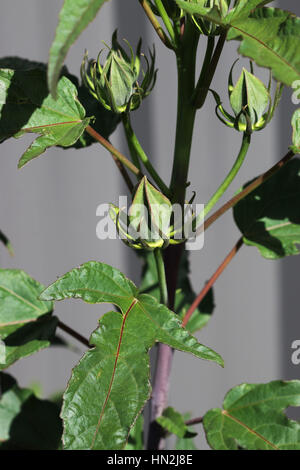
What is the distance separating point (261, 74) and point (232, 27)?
77 cm

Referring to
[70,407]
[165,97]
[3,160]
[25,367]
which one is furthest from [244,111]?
[25,367]

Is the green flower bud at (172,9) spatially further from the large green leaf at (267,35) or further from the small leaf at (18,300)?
the small leaf at (18,300)

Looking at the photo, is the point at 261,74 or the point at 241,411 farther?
the point at 261,74

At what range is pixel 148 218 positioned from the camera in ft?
1.35

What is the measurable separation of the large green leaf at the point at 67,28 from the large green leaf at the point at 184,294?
441mm

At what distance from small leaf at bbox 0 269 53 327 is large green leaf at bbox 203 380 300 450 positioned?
0.20 metres

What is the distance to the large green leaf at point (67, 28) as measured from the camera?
271mm

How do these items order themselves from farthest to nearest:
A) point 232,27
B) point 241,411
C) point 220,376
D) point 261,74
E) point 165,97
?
1. point 220,376
2. point 165,97
3. point 261,74
4. point 241,411
5. point 232,27

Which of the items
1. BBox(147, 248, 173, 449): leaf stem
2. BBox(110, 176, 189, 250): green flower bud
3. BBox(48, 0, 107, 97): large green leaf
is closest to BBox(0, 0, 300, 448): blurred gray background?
BBox(147, 248, 173, 449): leaf stem

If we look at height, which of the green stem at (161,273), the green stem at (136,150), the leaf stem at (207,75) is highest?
the leaf stem at (207,75)

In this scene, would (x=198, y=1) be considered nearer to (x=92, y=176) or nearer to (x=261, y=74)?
(x=261, y=74)

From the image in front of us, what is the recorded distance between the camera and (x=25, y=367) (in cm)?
146

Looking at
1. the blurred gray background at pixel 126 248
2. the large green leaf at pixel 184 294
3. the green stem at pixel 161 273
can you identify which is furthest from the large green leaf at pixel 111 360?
the blurred gray background at pixel 126 248

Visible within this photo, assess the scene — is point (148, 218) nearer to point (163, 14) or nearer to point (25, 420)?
point (163, 14)
